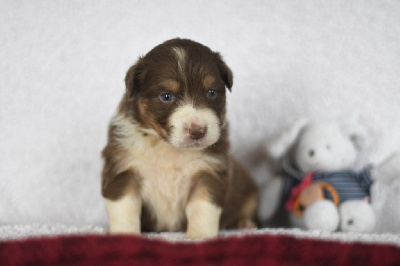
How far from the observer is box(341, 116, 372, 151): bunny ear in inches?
149

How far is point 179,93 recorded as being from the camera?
2.77 meters

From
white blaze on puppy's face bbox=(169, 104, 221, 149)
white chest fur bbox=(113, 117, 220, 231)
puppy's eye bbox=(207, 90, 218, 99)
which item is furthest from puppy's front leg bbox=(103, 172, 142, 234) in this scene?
puppy's eye bbox=(207, 90, 218, 99)

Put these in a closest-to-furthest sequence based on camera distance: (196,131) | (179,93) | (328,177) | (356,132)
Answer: (196,131) → (179,93) → (328,177) → (356,132)

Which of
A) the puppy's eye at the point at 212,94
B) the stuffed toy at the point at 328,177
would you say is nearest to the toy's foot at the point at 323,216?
the stuffed toy at the point at 328,177

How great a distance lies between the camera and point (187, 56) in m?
2.82

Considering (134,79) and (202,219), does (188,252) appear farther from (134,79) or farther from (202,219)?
(134,79)

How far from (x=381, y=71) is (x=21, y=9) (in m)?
3.52

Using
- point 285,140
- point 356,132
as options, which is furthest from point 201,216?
point 356,132

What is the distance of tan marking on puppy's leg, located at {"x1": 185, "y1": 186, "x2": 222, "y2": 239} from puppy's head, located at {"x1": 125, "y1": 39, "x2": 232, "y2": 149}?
0.40 m

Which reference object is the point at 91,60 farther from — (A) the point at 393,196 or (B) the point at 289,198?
(A) the point at 393,196

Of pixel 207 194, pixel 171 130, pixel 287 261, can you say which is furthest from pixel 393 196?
pixel 287 261

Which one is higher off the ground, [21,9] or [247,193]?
[21,9]

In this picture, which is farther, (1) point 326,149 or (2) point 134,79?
(1) point 326,149

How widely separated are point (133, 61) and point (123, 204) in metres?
1.90
